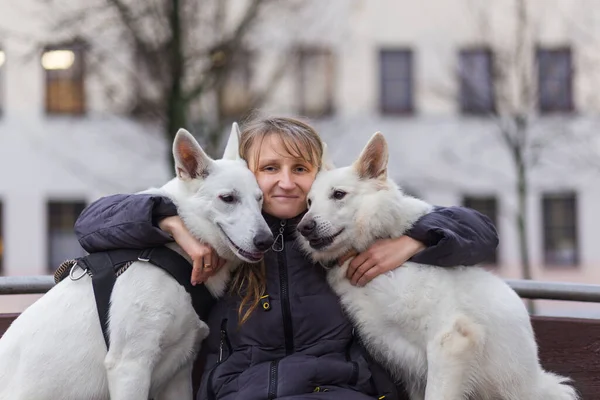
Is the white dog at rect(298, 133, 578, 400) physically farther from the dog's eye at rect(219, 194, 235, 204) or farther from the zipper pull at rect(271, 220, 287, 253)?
the dog's eye at rect(219, 194, 235, 204)

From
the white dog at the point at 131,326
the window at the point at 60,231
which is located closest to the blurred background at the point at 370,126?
the window at the point at 60,231

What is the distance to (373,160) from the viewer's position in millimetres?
3859

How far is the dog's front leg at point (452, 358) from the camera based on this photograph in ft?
11.5

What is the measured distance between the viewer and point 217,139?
13.7 meters

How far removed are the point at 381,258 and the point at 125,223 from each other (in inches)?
45.4

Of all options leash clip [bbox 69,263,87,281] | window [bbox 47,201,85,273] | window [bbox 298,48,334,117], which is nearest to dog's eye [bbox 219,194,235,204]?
leash clip [bbox 69,263,87,281]

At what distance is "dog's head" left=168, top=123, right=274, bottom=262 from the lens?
372 cm

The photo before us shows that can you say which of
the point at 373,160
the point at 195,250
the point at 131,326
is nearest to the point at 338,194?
the point at 373,160

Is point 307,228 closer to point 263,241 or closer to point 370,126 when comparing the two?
point 263,241

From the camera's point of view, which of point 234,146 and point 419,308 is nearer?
point 419,308

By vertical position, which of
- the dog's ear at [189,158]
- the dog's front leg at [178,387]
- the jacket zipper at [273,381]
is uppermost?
the dog's ear at [189,158]

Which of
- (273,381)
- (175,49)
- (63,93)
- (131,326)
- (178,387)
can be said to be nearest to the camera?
(273,381)

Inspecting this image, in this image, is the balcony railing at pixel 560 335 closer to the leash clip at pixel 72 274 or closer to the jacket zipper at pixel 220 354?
the leash clip at pixel 72 274

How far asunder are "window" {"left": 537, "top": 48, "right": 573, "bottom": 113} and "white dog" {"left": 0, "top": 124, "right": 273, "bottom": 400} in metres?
11.6
